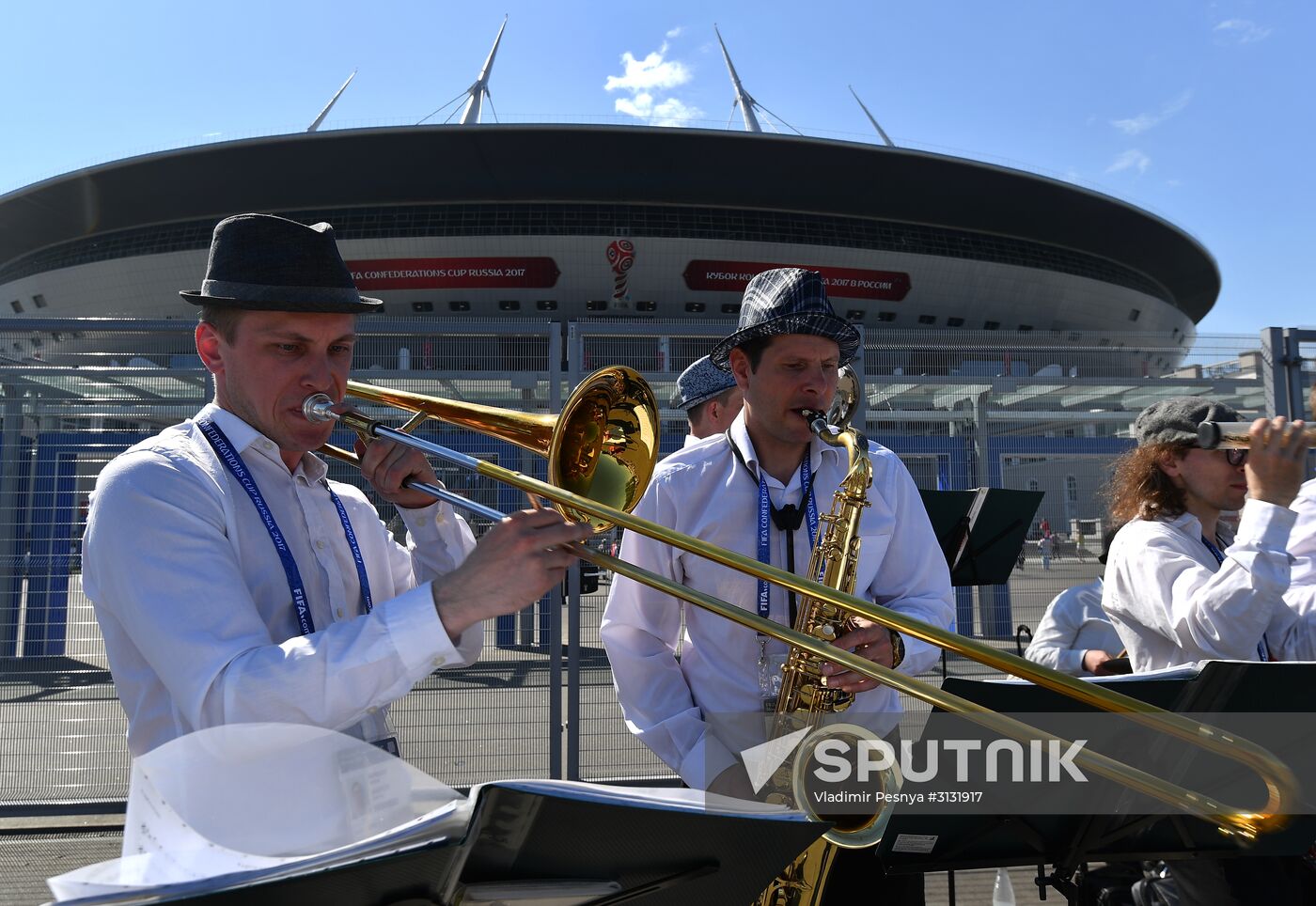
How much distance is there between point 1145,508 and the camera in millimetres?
3373

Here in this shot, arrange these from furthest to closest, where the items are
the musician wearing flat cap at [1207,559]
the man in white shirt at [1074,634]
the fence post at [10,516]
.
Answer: the fence post at [10,516] < the man in white shirt at [1074,634] < the musician wearing flat cap at [1207,559]

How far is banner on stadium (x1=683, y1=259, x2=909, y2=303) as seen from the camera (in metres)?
35.8

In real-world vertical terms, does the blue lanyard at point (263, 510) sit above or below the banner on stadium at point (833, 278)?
below

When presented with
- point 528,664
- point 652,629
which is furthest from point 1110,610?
point 528,664

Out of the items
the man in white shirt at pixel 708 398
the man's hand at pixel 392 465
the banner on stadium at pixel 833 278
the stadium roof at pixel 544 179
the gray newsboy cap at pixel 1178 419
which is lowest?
the man's hand at pixel 392 465

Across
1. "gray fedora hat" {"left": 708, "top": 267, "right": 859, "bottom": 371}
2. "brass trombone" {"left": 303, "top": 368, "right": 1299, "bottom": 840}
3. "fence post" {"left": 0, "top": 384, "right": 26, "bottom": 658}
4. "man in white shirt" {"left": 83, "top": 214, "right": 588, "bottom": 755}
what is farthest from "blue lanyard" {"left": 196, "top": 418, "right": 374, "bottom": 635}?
"fence post" {"left": 0, "top": 384, "right": 26, "bottom": 658}

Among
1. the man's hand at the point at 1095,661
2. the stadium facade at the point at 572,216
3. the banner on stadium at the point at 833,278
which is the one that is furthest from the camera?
the banner on stadium at the point at 833,278

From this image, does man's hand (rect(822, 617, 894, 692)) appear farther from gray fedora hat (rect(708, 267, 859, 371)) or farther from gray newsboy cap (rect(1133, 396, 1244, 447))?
gray newsboy cap (rect(1133, 396, 1244, 447))

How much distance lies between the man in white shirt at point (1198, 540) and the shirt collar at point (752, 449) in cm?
127

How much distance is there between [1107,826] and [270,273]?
106 inches

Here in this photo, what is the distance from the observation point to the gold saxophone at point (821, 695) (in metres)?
2.35

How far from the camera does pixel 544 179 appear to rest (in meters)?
34.8

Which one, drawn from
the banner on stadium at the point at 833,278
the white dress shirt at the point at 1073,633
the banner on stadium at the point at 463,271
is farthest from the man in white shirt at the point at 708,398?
the banner on stadium at the point at 463,271

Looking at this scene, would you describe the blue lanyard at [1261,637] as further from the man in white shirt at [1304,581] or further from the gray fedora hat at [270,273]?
the gray fedora hat at [270,273]
